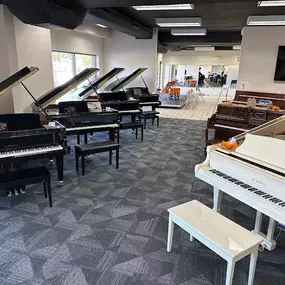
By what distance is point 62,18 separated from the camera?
3982 millimetres

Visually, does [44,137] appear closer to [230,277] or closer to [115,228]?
[115,228]

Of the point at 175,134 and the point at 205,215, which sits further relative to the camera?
the point at 175,134

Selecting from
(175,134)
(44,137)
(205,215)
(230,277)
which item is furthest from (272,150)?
(175,134)

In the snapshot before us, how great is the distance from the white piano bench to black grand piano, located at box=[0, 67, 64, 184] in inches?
83.8

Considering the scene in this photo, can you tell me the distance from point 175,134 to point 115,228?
4.65 m

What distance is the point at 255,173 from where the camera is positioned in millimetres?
2375

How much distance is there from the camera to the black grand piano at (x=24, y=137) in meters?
3.41

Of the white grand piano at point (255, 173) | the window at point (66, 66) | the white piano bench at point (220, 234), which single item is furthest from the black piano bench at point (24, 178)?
the window at point (66, 66)

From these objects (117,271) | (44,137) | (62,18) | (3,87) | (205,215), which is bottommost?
(117,271)

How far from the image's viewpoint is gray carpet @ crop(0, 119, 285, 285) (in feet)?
7.66

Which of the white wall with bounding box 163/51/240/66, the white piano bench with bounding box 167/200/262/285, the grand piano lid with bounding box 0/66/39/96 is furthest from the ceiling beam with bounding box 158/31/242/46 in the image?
the white piano bench with bounding box 167/200/262/285

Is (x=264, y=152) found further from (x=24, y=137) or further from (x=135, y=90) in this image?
(x=135, y=90)

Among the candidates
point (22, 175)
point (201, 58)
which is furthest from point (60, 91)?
point (201, 58)

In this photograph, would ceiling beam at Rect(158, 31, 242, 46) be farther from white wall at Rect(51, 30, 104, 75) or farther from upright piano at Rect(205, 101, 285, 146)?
upright piano at Rect(205, 101, 285, 146)
